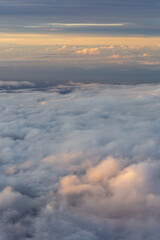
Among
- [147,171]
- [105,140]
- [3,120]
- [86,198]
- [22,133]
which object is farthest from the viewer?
[3,120]

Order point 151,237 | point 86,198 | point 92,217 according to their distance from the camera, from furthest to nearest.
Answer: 1. point 86,198
2. point 92,217
3. point 151,237

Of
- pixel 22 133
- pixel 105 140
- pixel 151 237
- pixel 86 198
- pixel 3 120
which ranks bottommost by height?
pixel 151 237

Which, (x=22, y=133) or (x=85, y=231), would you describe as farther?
(x=22, y=133)

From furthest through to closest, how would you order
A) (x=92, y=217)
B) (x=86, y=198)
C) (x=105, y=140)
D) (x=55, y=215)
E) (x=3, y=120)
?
(x=3, y=120) < (x=105, y=140) < (x=86, y=198) < (x=92, y=217) < (x=55, y=215)

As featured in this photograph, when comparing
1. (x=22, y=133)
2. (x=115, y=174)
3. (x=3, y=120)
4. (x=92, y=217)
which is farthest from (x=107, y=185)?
(x=3, y=120)

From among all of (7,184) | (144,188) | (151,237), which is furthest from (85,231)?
(7,184)

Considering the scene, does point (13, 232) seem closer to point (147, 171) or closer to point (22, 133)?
point (147, 171)

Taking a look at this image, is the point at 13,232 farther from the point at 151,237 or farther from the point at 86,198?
the point at 151,237

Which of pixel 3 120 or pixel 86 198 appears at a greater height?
pixel 3 120

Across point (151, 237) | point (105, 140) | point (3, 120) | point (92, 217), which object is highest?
point (3, 120)
